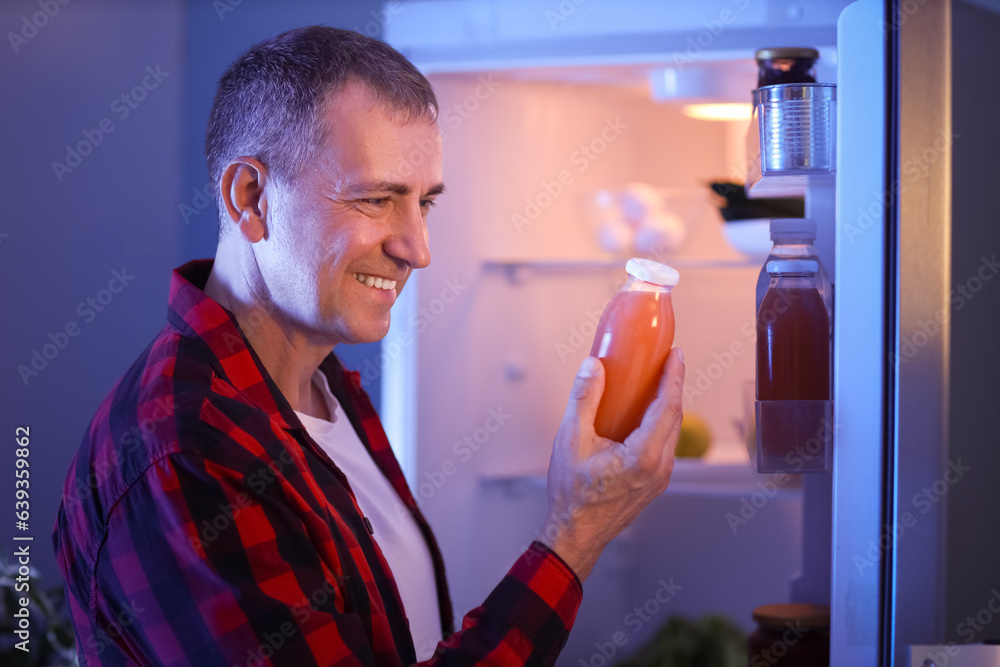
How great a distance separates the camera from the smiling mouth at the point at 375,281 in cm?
92

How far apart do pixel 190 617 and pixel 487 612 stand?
9.8 inches

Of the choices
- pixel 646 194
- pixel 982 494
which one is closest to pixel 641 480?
pixel 982 494

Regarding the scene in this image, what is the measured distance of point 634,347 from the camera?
0.91 meters

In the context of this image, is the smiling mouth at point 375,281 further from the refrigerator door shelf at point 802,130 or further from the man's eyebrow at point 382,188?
the refrigerator door shelf at point 802,130

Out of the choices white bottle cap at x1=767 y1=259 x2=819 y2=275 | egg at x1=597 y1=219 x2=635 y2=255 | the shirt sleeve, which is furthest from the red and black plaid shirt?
egg at x1=597 y1=219 x2=635 y2=255

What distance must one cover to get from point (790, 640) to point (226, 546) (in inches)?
29.3

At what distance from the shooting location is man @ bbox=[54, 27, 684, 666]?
725 mm

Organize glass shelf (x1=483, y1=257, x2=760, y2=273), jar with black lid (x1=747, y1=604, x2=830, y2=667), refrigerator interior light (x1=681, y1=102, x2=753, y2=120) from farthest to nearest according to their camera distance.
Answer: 1. glass shelf (x1=483, y1=257, x2=760, y2=273)
2. refrigerator interior light (x1=681, y1=102, x2=753, y2=120)
3. jar with black lid (x1=747, y1=604, x2=830, y2=667)

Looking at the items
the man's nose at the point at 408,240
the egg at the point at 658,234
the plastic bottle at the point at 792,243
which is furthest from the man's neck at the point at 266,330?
the egg at the point at 658,234

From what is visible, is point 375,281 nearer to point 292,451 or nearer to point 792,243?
point 292,451

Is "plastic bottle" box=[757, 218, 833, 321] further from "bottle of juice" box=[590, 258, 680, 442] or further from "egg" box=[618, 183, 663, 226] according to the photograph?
"egg" box=[618, 183, 663, 226]

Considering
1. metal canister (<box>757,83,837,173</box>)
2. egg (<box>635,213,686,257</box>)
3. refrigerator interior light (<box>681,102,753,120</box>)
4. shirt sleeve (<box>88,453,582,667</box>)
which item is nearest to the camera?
shirt sleeve (<box>88,453,582,667</box>)

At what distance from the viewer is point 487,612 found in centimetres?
80

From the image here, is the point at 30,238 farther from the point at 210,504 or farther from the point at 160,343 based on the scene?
the point at 210,504
